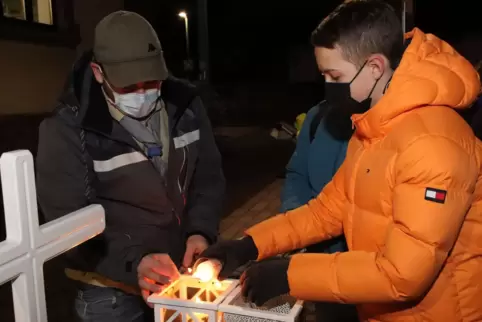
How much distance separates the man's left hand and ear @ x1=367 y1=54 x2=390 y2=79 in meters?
0.99

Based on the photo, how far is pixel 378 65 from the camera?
1.93m

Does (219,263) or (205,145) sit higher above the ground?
(205,145)

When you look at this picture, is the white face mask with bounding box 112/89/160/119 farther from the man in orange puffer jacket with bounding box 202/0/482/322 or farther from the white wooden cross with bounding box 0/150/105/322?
the white wooden cross with bounding box 0/150/105/322

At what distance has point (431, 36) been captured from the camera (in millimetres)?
1834

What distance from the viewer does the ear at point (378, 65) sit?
1.92 m

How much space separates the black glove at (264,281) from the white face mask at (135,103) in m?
0.87

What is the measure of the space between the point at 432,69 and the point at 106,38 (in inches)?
48.4

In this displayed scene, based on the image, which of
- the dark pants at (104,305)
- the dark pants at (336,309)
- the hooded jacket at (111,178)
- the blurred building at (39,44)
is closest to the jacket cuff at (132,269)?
the hooded jacket at (111,178)

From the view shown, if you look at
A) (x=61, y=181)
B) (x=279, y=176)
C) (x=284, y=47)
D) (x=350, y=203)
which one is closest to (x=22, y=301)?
(x=61, y=181)

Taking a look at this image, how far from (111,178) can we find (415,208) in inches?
46.8

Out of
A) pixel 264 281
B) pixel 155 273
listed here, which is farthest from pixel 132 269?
pixel 264 281

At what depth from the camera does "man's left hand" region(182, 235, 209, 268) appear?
92.0 inches

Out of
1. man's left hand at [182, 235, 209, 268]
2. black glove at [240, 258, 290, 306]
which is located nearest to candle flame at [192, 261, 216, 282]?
black glove at [240, 258, 290, 306]

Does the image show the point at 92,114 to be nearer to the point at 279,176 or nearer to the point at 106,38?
the point at 106,38
